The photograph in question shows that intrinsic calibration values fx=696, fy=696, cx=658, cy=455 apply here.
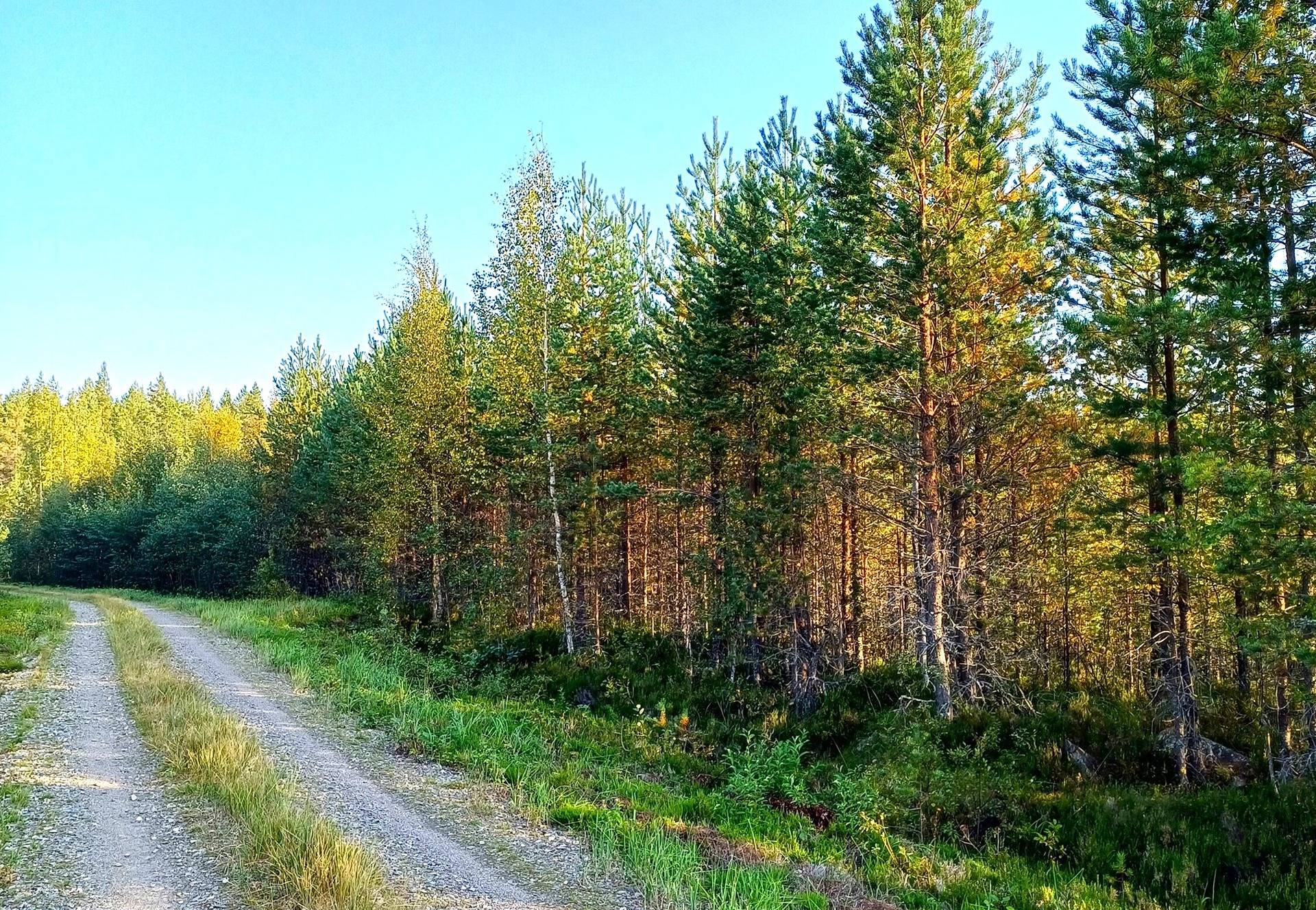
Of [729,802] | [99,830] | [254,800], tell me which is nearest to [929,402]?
[729,802]

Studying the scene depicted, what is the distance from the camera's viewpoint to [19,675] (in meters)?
13.7

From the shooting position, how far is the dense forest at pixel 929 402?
9359 millimetres

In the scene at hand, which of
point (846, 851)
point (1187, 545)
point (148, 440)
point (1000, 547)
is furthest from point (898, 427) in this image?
point (148, 440)

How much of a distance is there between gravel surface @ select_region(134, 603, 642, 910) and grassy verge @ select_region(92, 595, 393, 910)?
0.44m

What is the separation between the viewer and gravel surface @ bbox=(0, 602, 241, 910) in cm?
547

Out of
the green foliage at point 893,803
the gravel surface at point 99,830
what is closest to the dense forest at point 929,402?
the green foliage at point 893,803

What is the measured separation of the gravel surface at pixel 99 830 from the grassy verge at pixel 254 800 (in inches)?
11.3

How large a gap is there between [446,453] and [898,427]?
1655 centimetres

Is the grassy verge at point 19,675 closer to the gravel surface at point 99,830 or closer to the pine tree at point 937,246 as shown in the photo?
the gravel surface at point 99,830

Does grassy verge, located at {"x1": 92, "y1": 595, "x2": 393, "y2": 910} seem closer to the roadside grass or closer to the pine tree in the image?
the roadside grass

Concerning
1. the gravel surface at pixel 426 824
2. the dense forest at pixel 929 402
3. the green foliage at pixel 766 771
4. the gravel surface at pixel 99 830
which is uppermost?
the dense forest at pixel 929 402

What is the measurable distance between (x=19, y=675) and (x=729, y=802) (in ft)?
46.4

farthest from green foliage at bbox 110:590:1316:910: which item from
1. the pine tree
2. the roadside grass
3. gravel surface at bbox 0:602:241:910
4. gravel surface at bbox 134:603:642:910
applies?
gravel surface at bbox 0:602:241:910

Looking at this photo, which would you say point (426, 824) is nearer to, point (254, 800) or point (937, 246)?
point (254, 800)
